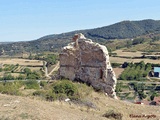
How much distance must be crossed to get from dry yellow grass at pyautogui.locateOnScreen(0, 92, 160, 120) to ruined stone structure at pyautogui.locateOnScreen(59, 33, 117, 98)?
1980 mm

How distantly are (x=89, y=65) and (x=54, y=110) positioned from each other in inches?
277

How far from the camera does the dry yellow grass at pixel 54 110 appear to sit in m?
11.3

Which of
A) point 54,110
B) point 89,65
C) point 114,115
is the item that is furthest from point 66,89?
point 54,110

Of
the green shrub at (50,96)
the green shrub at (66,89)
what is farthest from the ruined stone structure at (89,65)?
the green shrub at (50,96)

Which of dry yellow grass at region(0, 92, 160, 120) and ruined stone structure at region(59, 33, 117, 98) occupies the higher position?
ruined stone structure at region(59, 33, 117, 98)

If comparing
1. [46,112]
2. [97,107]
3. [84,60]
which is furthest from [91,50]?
[46,112]

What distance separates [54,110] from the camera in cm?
1278

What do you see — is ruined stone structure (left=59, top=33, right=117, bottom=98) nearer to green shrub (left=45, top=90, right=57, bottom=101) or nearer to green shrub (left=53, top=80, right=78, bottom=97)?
green shrub (left=53, top=80, right=78, bottom=97)

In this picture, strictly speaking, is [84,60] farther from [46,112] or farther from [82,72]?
[46,112]

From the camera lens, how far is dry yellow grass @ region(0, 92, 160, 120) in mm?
11332

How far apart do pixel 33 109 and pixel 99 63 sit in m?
7.74

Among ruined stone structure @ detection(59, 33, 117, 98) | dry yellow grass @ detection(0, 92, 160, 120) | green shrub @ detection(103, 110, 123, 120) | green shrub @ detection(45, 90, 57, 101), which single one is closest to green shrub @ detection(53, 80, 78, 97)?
green shrub @ detection(45, 90, 57, 101)

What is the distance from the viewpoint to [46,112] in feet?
39.5

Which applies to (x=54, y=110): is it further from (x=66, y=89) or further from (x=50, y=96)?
(x=66, y=89)
